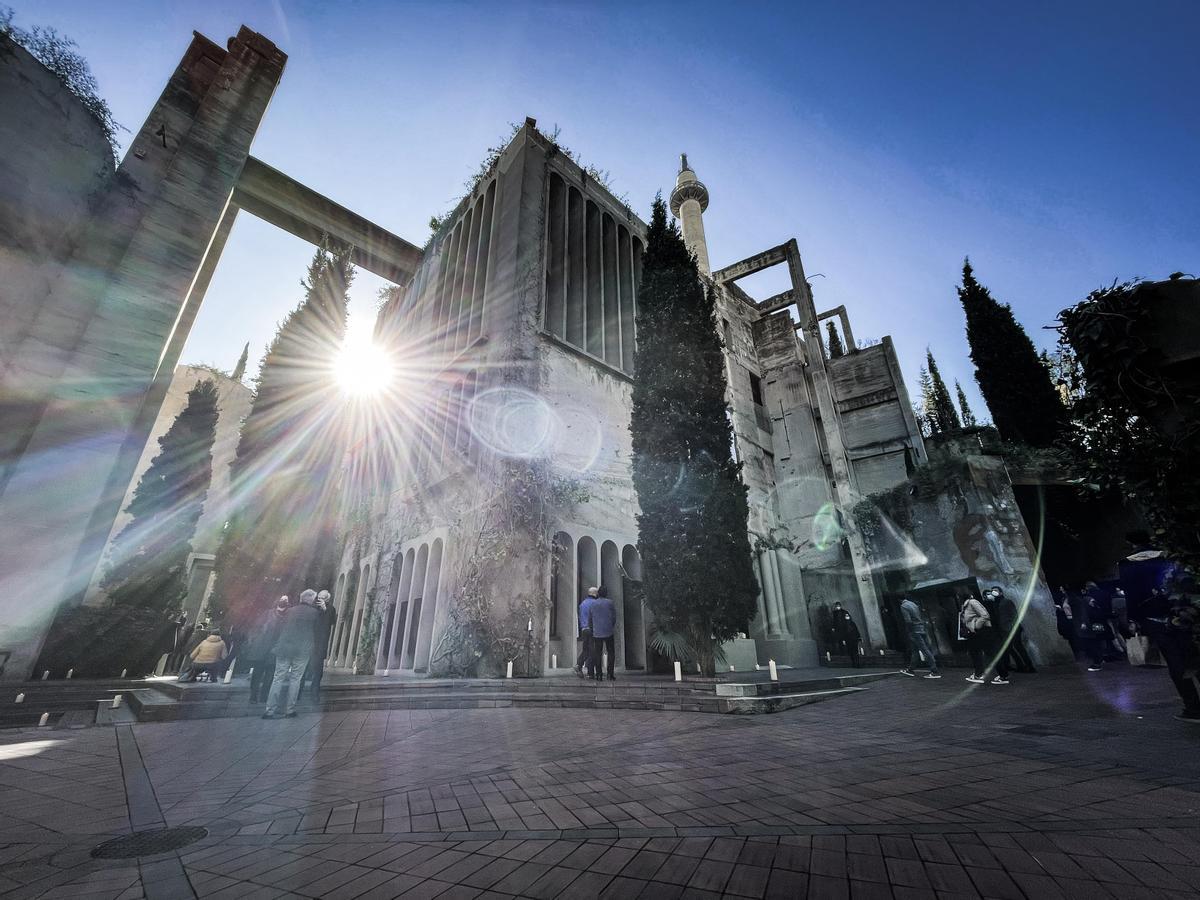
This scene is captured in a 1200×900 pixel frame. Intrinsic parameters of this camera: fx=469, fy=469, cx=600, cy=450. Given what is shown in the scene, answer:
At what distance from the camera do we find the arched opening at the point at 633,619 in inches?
485

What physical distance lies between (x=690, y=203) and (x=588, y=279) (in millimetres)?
16059

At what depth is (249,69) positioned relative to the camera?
16359 mm

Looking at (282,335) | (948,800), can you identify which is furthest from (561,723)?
(282,335)

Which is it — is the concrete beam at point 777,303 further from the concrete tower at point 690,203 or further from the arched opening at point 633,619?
the arched opening at point 633,619

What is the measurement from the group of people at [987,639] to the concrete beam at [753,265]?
1751 centimetres

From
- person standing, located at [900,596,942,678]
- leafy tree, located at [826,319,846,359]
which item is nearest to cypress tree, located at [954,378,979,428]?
leafy tree, located at [826,319,846,359]

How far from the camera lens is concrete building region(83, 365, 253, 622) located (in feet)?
73.4

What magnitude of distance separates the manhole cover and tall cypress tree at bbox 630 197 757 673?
797 centimetres

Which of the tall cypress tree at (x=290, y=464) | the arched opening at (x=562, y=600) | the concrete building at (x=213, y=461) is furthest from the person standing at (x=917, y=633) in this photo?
the concrete building at (x=213, y=461)

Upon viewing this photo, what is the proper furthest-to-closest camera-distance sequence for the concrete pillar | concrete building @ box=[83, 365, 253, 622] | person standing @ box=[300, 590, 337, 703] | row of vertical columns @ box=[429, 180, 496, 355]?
1. concrete building @ box=[83, 365, 253, 622]
2. row of vertical columns @ box=[429, 180, 496, 355]
3. the concrete pillar
4. person standing @ box=[300, 590, 337, 703]

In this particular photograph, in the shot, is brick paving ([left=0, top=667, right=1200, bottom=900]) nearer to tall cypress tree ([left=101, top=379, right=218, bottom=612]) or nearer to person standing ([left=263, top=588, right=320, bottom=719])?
person standing ([left=263, top=588, right=320, bottom=719])

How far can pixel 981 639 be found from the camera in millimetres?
8555

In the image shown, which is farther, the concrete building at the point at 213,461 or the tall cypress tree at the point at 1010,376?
the concrete building at the point at 213,461

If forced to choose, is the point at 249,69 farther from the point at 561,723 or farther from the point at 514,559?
the point at 561,723
